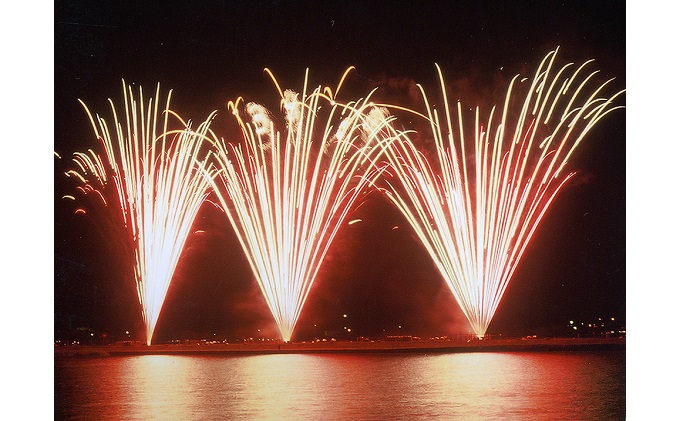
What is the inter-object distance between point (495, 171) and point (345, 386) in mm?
3690

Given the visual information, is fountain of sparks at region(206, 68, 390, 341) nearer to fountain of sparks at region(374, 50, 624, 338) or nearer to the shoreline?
fountain of sparks at region(374, 50, 624, 338)

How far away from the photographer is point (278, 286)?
33.0 feet

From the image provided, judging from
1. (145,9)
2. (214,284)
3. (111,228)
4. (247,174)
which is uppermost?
(145,9)

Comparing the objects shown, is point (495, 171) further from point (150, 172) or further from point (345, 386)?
point (150, 172)

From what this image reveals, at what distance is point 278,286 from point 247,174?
5.57 ft

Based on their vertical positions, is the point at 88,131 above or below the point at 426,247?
above

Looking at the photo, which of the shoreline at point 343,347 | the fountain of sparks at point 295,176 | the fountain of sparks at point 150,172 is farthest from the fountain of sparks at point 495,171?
the fountain of sparks at point 150,172

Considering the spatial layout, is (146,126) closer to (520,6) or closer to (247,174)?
(247,174)

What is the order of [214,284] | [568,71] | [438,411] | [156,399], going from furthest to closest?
[214,284] → [568,71] → [156,399] → [438,411]

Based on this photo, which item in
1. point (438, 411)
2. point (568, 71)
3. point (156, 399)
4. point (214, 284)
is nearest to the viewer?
point (438, 411)

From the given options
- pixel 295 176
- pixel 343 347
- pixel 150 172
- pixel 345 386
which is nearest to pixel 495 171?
pixel 295 176

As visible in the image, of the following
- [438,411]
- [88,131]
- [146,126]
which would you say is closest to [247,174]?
[146,126]

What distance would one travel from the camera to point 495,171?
9859 mm
